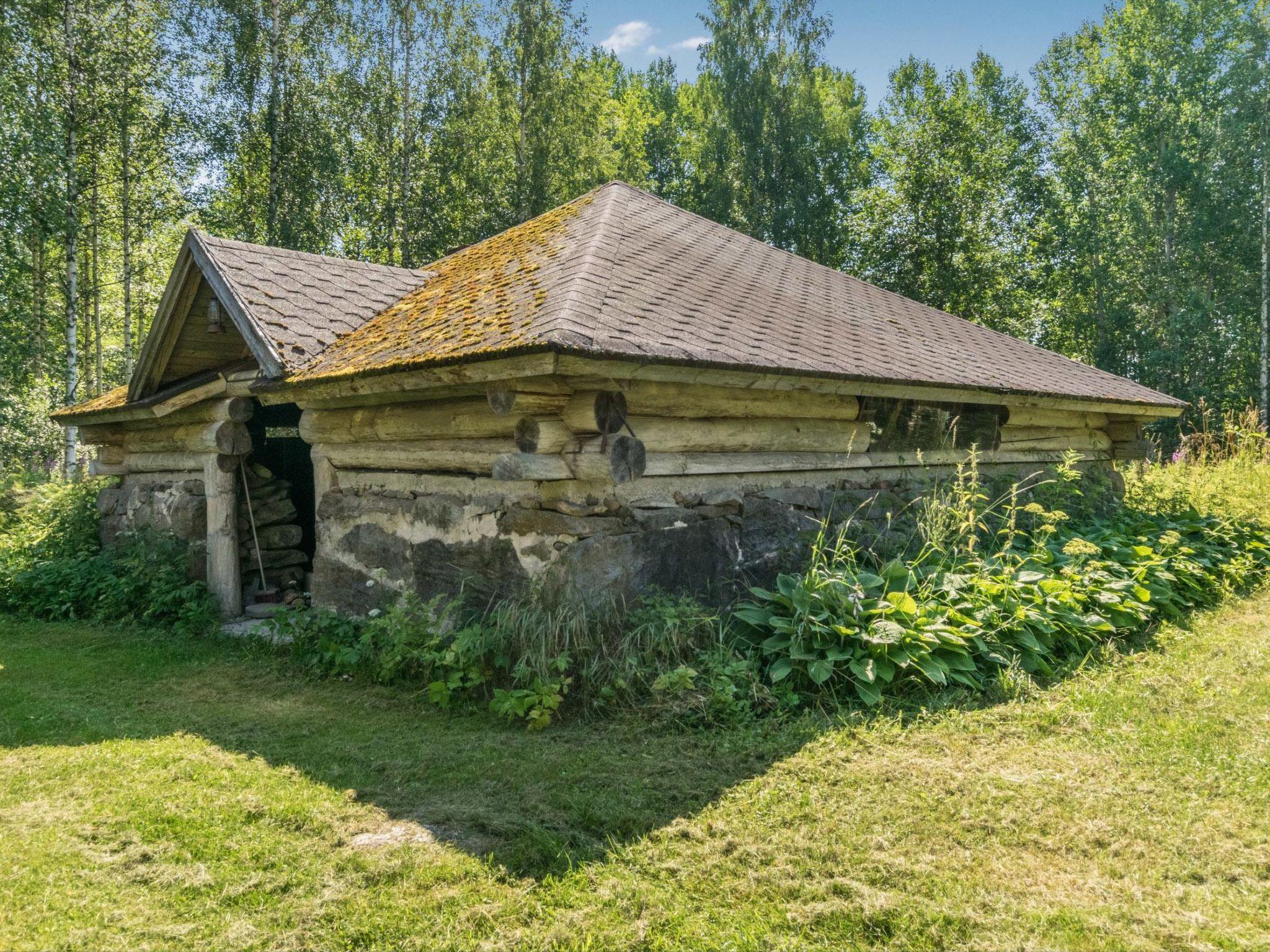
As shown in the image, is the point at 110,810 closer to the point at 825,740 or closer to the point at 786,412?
the point at 825,740

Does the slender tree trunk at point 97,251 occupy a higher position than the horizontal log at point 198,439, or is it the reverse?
→ the slender tree trunk at point 97,251

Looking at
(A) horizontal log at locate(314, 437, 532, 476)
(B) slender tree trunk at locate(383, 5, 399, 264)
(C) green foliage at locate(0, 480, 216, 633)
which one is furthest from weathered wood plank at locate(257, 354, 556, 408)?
(B) slender tree trunk at locate(383, 5, 399, 264)

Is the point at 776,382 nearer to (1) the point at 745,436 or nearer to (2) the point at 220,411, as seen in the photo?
(1) the point at 745,436

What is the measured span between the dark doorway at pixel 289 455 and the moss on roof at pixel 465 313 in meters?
2.22

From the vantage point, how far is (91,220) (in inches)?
635

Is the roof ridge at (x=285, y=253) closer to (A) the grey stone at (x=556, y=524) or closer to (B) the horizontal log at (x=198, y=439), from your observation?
(B) the horizontal log at (x=198, y=439)

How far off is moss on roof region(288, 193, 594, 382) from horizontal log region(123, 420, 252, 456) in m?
1.41

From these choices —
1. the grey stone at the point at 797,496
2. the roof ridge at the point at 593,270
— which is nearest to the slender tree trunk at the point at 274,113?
the roof ridge at the point at 593,270

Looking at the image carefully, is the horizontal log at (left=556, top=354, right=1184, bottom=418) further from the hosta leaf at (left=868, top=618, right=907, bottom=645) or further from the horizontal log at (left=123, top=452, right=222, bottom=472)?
the horizontal log at (left=123, top=452, right=222, bottom=472)

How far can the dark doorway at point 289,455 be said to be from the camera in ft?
28.2

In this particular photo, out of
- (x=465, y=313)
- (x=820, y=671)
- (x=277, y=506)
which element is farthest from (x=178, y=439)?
(x=820, y=671)

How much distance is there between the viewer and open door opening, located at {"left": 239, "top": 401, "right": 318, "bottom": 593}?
7691 millimetres

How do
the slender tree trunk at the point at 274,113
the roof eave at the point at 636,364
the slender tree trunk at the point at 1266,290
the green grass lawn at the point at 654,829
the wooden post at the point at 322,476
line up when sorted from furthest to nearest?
1. the slender tree trunk at the point at 1266,290
2. the slender tree trunk at the point at 274,113
3. the wooden post at the point at 322,476
4. the roof eave at the point at 636,364
5. the green grass lawn at the point at 654,829

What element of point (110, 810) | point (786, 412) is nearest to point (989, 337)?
point (786, 412)
